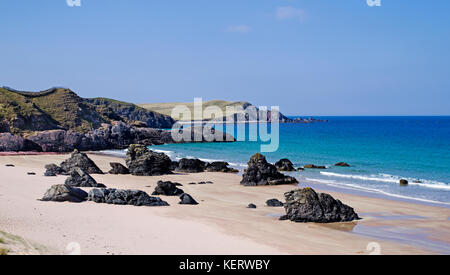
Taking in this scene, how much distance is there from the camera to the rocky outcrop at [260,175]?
1177 inches

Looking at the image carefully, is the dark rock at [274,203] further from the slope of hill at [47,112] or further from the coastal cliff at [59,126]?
the slope of hill at [47,112]

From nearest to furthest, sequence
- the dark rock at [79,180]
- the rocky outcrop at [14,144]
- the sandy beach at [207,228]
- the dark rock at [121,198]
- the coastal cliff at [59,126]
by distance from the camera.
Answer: the sandy beach at [207,228], the dark rock at [121,198], the dark rock at [79,180], the rocky outcrop at [14,144], the coastal cliff at [59,126]

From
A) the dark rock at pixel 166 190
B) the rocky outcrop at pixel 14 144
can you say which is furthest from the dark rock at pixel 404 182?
the rocky outcrop at pixel 14 144

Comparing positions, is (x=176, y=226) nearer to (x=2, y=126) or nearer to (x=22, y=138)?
(x=22, y=138)

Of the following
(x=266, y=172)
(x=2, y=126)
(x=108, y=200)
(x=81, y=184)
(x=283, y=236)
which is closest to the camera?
(x=283, y=236)

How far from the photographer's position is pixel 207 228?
15.1 meters

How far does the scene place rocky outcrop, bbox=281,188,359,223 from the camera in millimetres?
17391

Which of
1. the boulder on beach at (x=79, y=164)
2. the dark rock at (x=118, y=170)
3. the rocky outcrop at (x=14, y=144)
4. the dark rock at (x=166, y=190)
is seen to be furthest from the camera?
the rocky outcrop at (x=14, y=144)

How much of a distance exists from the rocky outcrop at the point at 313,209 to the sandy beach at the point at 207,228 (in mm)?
466

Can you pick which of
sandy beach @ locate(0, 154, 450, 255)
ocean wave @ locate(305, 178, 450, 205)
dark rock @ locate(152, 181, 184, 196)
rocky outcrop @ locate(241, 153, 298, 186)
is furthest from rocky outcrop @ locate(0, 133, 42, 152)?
ocean wave @ locate(305, 178, 450, 205)
